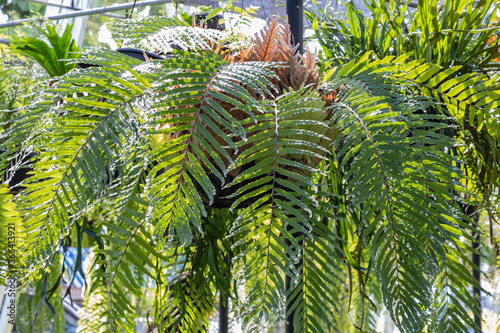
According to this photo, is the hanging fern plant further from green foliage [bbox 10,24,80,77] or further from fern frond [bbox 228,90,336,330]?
green foliage [bbox 10,24,80,77]

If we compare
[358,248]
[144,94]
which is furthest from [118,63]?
[358,248]

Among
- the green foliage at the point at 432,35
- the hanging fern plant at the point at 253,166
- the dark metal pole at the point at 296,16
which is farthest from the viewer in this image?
the dark metal pole at the point at 296,16

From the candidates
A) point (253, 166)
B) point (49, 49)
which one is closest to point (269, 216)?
point (253, 166)

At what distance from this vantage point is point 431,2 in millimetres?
681

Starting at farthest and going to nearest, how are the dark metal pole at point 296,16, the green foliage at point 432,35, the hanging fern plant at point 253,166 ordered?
the dark metal pole at point 296,16, the green foliage at point 432,35, the hanging fern plant at point 253,166

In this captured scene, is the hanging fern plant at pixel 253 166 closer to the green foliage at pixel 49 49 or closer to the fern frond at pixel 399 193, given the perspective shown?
the fern frond at pixel 399 193

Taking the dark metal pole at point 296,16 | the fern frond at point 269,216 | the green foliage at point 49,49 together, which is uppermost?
the green foliage at point 49,49

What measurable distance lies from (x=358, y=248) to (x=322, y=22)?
1.46ft

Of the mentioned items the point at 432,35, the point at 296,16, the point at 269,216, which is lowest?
the point at 269,216

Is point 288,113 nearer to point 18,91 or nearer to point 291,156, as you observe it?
point 291,156

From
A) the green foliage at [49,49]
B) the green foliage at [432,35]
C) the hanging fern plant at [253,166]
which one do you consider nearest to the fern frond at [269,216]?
the hanging fern plant at [253,166]

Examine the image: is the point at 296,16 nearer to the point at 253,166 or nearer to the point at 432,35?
Result: the point at 432,35

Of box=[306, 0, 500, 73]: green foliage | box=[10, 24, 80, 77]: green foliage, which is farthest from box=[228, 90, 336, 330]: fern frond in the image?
box=[10, 24, 80, 77]: green foliage

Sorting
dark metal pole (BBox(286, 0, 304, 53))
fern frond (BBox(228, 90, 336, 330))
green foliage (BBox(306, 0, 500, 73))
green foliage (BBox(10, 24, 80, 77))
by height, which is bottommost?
fern frond (BBox(228, 90, 336, 330))
